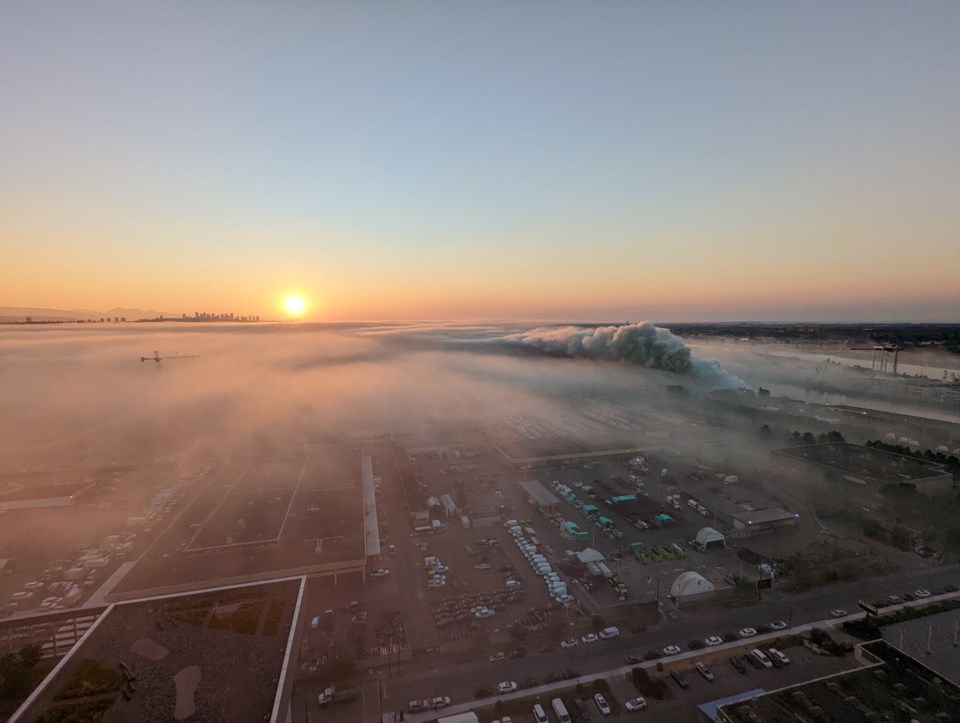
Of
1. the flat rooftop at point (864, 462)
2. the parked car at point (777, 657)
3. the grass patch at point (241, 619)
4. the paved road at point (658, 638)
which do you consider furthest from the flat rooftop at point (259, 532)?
the flat rooftop at point (864, 462)

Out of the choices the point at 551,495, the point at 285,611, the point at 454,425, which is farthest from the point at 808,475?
the point at 285,611

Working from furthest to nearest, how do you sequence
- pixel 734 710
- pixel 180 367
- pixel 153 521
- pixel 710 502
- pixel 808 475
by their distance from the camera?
pixel 180 367, pixel 808 475, pixel 710 502, pixel 153 521, pixel 734 710

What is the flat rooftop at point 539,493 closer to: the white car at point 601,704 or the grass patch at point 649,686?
the grass patch at point 649,686

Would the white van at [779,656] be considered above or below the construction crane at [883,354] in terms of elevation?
below

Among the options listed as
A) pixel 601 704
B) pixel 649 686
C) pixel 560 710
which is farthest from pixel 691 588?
pixel 560 710

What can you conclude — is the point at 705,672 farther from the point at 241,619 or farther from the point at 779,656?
the point at 241,619

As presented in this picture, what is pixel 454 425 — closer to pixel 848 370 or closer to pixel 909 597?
pixel 909 597
